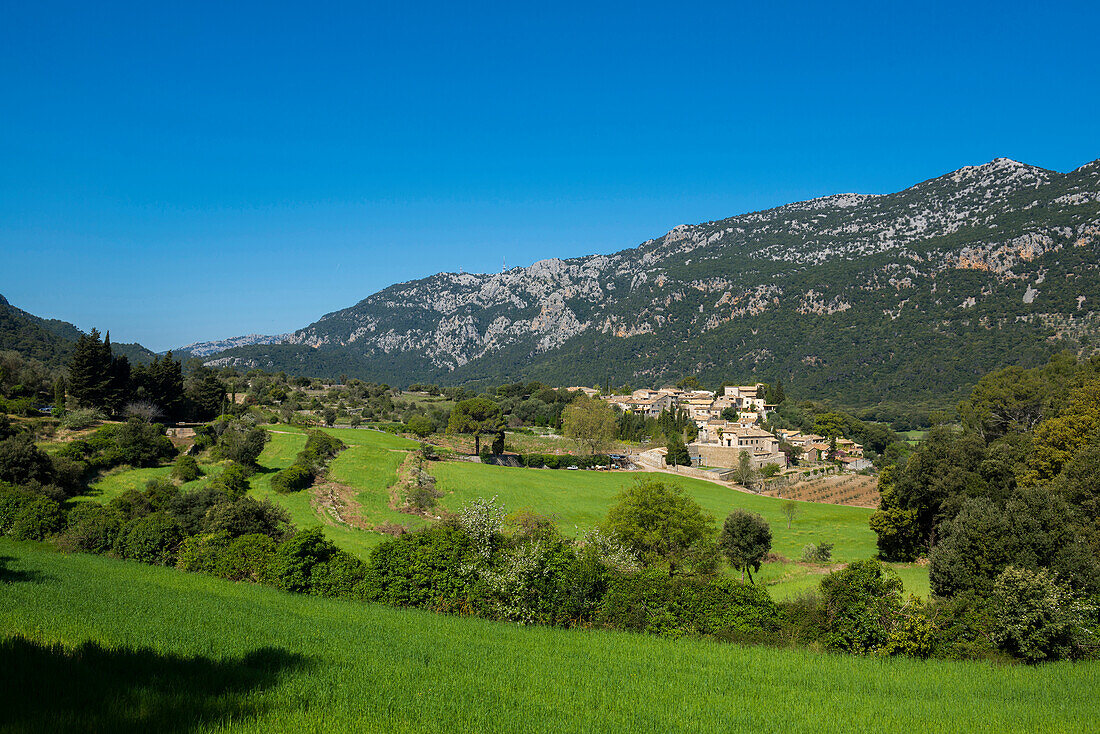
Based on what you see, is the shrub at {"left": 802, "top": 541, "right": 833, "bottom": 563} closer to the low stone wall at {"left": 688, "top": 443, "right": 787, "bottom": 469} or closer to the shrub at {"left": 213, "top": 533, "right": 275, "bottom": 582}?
the shrub at {"left": 213, "top": 533, "right": 275, "bottom": 582}

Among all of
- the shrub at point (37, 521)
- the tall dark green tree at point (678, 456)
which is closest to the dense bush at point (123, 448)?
the shrub at point (37, 521)

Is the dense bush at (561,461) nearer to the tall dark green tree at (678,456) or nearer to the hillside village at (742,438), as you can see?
the tall dark green tree at (678,456)

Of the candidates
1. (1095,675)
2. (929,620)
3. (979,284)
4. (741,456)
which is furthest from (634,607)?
(979,284)

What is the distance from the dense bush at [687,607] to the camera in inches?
595

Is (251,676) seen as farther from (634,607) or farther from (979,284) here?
(979,284)

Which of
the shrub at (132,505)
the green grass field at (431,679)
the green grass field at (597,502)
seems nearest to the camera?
the green grass field at (431,679)

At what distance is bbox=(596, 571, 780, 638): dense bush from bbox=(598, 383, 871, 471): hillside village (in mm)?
66787

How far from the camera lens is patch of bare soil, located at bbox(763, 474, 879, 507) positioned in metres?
65.4

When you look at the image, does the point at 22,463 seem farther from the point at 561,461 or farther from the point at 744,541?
the point at 561,461

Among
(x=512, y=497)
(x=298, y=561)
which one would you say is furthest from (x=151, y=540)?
(x=512, y=497)

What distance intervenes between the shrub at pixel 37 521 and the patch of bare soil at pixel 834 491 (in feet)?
207

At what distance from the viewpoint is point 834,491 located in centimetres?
6919

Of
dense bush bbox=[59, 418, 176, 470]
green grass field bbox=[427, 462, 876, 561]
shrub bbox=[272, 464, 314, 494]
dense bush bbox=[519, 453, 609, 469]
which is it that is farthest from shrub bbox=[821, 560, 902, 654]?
dense bush bbox=[519, 453, 609, 469]

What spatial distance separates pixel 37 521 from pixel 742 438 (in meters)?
78.4
